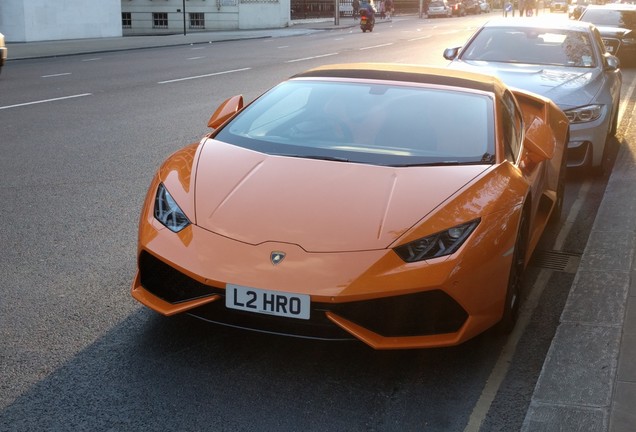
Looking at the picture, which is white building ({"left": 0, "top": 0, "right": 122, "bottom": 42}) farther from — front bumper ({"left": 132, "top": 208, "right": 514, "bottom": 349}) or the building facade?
front bumper ({"left": 132, "top": 208, "right": 514, "bottom": 349})

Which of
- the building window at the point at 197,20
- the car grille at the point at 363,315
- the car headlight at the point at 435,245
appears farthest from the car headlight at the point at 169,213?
the building window at the point at 197,20

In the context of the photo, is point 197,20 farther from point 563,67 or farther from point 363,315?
point 363,315

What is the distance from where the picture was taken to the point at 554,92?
9398 millimetres

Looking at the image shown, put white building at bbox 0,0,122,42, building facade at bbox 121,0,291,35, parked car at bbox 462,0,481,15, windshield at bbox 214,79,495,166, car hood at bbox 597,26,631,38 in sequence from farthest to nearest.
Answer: parked car at bbox 462,0,481,15, building facade at bbox 121,0,291,35, white building at bbox 0,0,122,42, car hood at bbox 597,26,631,38, windshield at bbox 214,79,495,166

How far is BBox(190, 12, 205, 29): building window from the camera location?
1928 inches

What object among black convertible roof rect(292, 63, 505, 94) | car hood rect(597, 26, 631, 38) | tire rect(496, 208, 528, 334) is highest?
black convertible roof rect(292, 63, 505, 94)

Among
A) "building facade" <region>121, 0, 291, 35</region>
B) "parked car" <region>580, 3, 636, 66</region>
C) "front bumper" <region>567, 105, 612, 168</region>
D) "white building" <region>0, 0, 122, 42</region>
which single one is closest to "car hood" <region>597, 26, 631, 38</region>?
"parked car" <region>580, 3, 636, 66</region>

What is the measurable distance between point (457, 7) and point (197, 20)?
1353 inches

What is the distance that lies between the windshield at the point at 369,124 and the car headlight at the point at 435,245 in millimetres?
768

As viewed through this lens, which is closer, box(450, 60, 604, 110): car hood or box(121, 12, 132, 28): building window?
box(450, 60, 604, 110): car hood

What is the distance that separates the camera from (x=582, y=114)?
9.20 metres

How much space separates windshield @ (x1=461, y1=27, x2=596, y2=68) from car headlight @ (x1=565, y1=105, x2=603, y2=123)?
1523mm

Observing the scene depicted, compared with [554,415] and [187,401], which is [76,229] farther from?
[554,415]

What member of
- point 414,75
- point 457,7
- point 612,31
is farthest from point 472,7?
point 414,75
